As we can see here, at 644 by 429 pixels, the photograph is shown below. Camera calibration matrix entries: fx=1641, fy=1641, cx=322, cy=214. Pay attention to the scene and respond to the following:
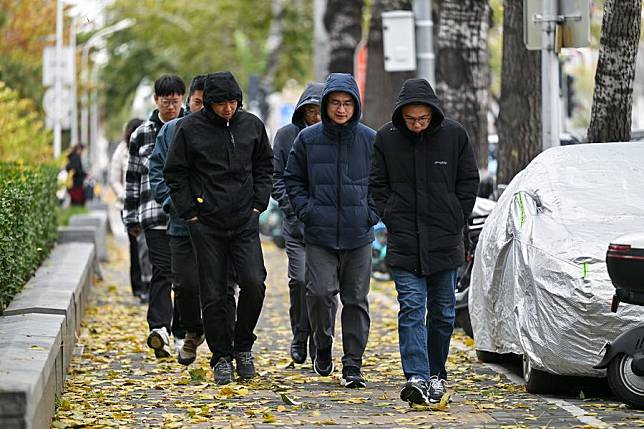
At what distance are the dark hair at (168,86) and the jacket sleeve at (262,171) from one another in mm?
1951

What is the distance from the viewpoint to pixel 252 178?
10750 millimetres

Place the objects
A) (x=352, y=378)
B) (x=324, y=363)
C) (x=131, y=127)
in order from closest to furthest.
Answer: (x=352, y=378), (x=324, y=363), (x=131, y=127)

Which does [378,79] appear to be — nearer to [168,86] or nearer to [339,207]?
[168,86]

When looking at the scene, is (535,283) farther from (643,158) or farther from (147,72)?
(147,72)

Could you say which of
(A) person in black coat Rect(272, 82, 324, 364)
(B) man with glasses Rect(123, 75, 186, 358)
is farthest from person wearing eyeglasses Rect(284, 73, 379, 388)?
(B) man with glasses Rect(123, 75, 186, 358)

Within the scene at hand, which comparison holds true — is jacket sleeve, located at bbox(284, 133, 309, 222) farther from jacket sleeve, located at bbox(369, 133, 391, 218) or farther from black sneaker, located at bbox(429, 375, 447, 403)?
black sneaker, located at bbox(429, 375, 447, 403)

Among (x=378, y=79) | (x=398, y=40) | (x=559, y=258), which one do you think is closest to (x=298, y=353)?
(x=559, y=258)

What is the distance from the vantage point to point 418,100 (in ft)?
31.4

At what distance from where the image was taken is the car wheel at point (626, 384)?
9.27m

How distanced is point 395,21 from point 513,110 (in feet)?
6.11

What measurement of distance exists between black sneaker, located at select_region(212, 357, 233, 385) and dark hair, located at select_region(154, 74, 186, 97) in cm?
266

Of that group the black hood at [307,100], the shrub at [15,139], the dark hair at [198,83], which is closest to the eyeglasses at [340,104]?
the black hood at [307,100]

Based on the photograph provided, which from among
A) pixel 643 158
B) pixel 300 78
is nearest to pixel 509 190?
pixel 643 158

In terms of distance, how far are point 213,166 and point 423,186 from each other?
5.26ft
